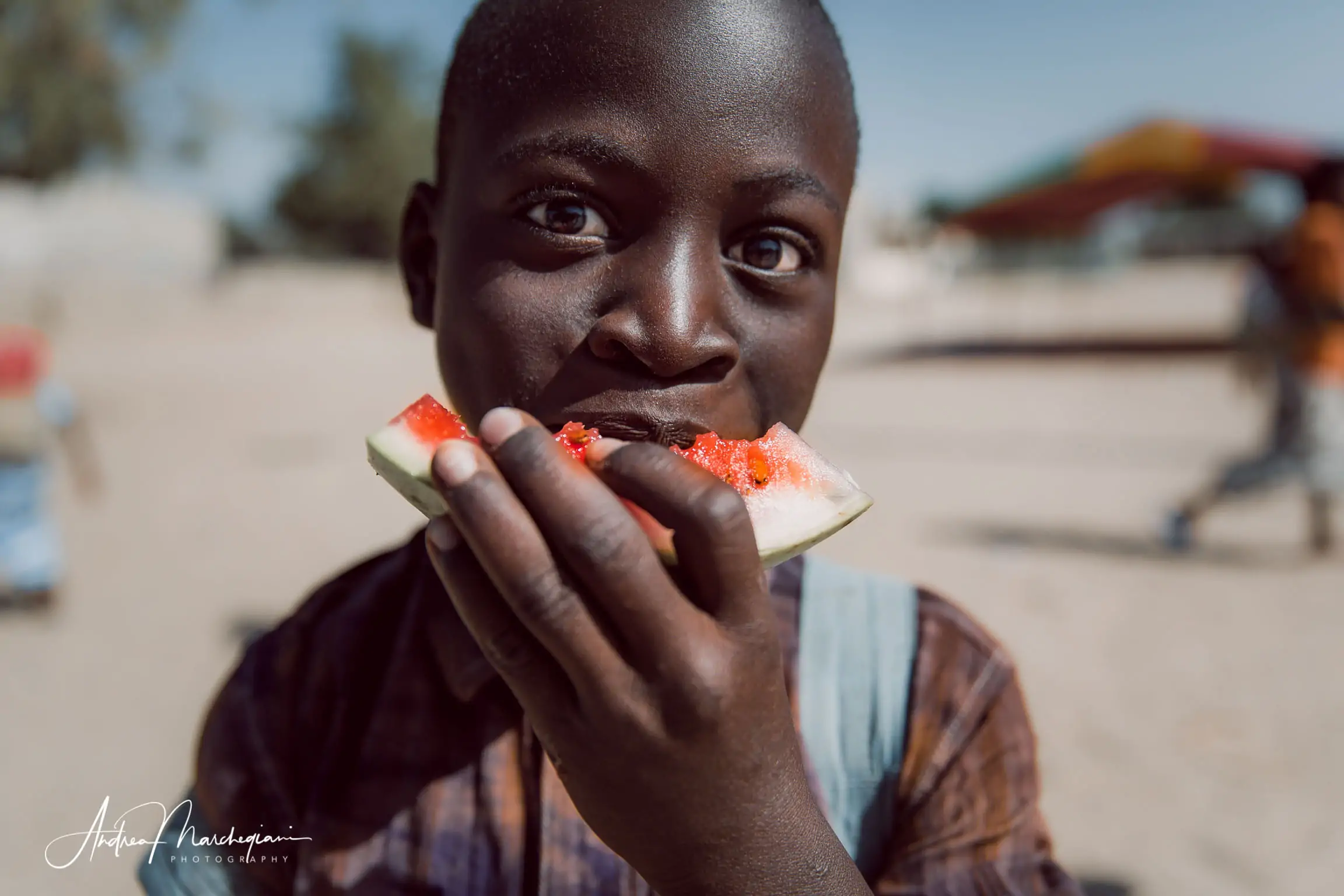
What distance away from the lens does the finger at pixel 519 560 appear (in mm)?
886

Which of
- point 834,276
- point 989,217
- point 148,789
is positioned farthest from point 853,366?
point 834,276

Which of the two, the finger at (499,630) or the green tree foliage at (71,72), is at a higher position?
the green tree foliage at (71,72)

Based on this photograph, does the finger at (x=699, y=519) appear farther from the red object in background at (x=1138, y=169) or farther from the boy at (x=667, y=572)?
the red object in background at (x=1138, y=169)

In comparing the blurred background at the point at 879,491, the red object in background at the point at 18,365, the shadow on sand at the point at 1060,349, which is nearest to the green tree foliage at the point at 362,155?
the blurred background at the point at 879,491

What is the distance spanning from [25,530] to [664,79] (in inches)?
208

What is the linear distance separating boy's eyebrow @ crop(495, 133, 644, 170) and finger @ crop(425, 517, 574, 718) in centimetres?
49

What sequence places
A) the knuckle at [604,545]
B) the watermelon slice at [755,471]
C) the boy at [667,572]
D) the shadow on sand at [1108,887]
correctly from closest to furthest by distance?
the knuckle at [604,545]
the boy at [667,572]
the watermelon slice at [755,471]
the shadow on sand at [1108,887]

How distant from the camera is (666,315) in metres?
1.16

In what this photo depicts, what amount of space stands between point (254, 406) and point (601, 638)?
13.9m

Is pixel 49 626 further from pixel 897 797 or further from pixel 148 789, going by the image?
pixel 897 797

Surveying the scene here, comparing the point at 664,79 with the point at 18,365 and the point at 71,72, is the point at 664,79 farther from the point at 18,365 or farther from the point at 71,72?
the point at 71,72

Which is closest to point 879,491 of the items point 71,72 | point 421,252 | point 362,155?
point 421,252

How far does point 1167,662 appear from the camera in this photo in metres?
4.81

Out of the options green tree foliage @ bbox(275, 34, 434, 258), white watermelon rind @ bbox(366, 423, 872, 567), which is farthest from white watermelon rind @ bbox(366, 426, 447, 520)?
green tree foliage @ bbox(275, 34, 434, 258)
